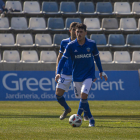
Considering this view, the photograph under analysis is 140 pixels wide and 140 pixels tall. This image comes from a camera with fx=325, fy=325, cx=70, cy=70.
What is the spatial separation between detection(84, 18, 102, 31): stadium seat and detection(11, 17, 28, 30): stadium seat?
11.8 feet

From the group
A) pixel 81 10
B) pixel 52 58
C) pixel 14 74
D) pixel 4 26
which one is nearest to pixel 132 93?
pixel 52 58

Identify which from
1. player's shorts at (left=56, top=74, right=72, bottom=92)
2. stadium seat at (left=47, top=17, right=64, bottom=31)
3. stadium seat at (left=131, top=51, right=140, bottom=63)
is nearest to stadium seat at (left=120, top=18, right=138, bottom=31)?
stadium seat at (left=131, top=51, right=140, bottom=63)

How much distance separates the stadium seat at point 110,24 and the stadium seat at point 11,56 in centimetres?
568

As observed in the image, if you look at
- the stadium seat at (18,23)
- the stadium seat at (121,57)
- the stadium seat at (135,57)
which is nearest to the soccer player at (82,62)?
the stadium seat at (121,57)

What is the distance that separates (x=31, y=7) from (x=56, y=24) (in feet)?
6.60

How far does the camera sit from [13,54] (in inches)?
677

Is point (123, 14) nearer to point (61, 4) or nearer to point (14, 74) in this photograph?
point (61, 4)

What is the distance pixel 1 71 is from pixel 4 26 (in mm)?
4597

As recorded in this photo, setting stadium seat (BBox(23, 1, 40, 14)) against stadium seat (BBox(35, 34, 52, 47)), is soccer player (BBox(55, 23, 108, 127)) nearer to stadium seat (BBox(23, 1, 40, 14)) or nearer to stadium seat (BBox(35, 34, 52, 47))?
stadium seat (BBox(35, 34, 52, 47))

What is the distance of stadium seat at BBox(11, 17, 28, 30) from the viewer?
19.0 metres

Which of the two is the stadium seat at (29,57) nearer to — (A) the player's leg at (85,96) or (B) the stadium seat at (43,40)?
(B) the stadium seat at (43,40)

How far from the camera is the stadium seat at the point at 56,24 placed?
1906cm

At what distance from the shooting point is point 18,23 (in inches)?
749

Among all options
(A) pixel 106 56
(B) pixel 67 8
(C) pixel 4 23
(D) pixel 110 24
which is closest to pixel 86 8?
(B) pixel 67 8
